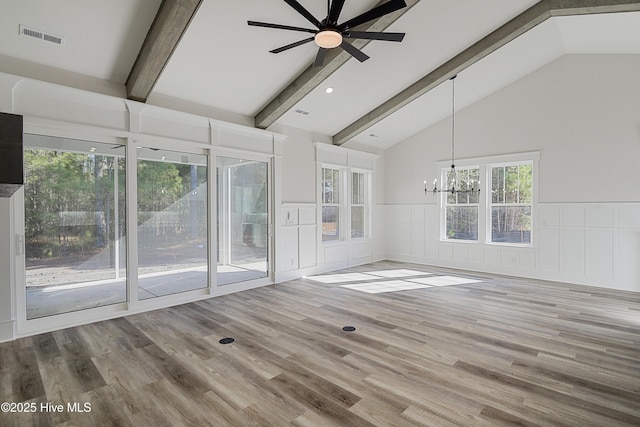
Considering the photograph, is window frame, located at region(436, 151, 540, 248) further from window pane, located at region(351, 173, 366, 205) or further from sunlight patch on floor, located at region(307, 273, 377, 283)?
sunlight patch on floor, located at region(307, 273, 377, 283)

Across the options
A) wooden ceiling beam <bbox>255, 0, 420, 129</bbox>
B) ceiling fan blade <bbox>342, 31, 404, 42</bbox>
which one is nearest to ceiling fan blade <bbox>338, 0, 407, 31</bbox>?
ceiling fan blade <bbox>342, 31, 404, 42</bbox>

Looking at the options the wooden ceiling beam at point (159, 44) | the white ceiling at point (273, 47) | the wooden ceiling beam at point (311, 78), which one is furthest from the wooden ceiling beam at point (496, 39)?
the wooden ceiling beam at point (159, 44)

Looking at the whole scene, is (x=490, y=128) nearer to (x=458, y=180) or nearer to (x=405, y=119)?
(x=458, y=180)

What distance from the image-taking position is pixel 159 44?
3.45 m

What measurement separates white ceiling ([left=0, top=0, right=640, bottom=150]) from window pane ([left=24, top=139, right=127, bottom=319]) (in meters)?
0.95

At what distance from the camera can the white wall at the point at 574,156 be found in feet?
17.6

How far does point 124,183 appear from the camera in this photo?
14.2ft

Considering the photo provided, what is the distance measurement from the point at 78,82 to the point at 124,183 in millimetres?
1272

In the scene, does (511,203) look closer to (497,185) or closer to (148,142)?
(497,185)

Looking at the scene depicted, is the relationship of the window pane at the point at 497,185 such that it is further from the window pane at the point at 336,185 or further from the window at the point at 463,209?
the window pane at the point at 336,185

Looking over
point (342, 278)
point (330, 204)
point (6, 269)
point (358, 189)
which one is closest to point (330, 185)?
point (330, 204)

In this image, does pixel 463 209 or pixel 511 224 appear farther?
pixel 463 209

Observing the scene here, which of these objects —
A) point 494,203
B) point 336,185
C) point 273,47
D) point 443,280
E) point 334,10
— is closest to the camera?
point 334,10

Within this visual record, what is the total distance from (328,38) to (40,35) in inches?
115
